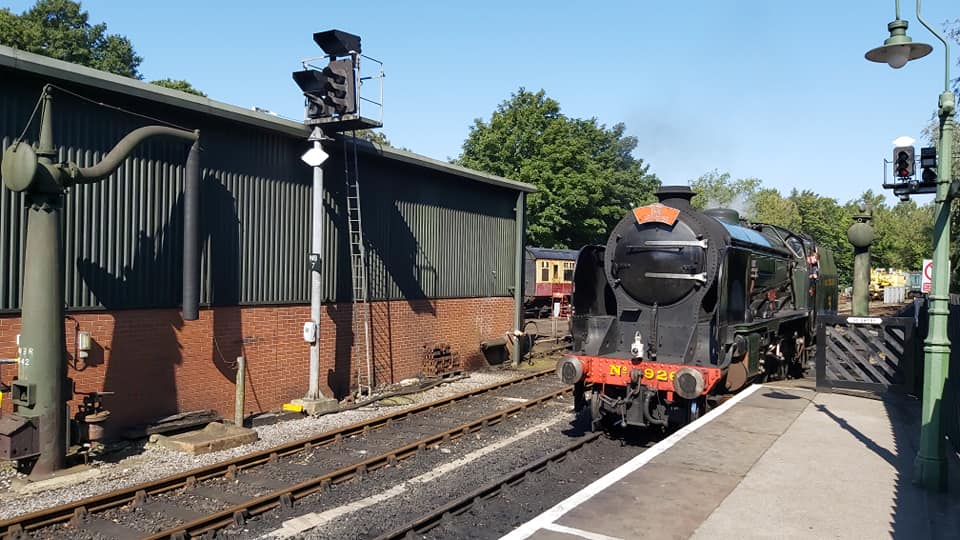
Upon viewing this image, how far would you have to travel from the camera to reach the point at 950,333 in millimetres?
8125

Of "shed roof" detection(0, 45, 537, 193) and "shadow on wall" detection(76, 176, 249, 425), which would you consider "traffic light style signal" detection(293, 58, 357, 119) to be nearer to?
"shed roof" detection(0, 45, 537, 193)

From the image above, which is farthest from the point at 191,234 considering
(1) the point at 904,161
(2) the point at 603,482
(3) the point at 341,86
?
(1) the point at 904,161

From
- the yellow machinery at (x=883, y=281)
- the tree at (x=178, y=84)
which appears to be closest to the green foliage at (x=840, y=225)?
the yellow machinery at (x=883, y=281)

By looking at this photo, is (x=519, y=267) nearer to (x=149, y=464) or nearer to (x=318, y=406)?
(x=318, y=406)

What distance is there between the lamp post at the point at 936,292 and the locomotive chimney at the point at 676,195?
359 centimetres

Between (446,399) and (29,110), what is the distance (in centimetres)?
774

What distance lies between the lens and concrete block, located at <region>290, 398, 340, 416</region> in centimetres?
1159

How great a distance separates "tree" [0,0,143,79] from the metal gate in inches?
1664

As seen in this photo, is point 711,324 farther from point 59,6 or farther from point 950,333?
point 59,6

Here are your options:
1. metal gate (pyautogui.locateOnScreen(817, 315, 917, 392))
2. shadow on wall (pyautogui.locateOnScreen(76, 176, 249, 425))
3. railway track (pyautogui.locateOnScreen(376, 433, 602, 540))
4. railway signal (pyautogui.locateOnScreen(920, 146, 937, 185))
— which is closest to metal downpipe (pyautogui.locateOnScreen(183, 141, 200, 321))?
shadow on wall (pyautogui.locateOnScreen(76, 176, 249, 425))

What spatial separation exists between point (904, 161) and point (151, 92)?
33.0ft

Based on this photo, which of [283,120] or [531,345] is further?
[531,345]

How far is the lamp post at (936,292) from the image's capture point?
639 cm

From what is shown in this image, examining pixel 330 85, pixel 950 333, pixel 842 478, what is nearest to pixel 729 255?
pixel 950 333
